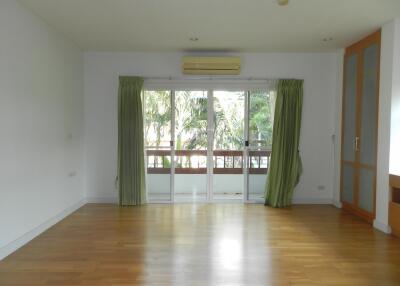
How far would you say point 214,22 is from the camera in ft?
12.0

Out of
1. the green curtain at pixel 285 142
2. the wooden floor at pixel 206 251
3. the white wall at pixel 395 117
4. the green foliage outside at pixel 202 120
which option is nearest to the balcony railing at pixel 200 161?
the green foliage outside at pixel 202 120

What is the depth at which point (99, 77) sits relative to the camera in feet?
16.7

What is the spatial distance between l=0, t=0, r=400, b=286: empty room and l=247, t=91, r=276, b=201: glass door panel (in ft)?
0.06

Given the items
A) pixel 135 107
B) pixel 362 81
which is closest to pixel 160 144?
pixel 135 107

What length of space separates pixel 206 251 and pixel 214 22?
8.83 ft

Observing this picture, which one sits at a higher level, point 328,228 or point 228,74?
point 228,74

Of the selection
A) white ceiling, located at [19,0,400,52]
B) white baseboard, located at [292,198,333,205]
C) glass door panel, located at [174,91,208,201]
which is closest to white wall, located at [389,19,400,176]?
white ceiling, located at [19,0,400,52]

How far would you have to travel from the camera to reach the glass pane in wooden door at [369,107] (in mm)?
3980

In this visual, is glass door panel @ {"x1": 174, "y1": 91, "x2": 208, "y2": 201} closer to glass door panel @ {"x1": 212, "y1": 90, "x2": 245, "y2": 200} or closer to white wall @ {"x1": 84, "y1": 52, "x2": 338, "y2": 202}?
glass door panel @ {"x1": 212, "y1": 90, "x2": 245, "y2": 200}

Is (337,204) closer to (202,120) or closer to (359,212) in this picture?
(359,212)

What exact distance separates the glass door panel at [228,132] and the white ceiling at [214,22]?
873 mm

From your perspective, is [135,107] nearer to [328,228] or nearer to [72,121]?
[72,121]

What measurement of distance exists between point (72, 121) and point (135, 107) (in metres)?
1.00

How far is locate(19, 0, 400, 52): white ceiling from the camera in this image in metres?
3.18
